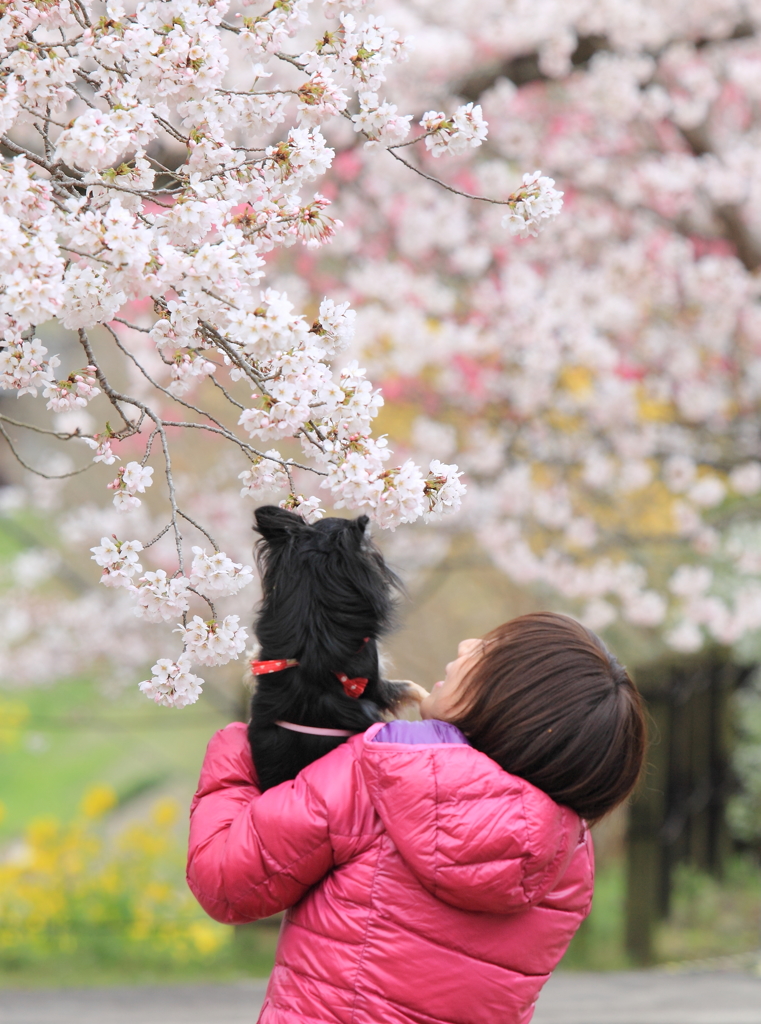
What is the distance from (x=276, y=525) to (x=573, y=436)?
3849 mm

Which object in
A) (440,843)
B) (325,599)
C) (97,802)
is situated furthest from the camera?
(97,802)

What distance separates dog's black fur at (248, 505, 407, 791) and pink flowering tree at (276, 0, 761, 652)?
10.9ft

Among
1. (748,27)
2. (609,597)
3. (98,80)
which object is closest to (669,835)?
(609,597)

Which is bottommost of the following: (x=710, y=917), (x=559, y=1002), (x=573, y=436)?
(x=559, y=1002)

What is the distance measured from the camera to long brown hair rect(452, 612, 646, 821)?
125 centimetres

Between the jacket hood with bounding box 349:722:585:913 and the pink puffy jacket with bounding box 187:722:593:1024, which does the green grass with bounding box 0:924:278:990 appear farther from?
the jacket hood with bounding box 349:722:585:913

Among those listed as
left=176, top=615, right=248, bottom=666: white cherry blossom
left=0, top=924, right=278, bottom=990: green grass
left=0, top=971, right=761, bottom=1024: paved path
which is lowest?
left=0, top=971, right=761, bottom=1024: paved path

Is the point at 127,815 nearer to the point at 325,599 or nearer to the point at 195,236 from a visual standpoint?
the point at 325,599

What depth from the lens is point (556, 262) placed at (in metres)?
5.43

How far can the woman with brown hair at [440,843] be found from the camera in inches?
46.9

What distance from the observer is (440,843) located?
3.87ft

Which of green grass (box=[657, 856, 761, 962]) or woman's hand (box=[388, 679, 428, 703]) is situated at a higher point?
woman's hand (box=[388, 679, 428, 703])

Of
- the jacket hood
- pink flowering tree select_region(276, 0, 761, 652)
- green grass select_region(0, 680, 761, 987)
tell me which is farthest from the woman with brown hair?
pink flowering tree select_region(276, 0, 761, 652)

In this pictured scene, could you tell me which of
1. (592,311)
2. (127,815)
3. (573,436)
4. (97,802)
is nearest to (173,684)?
(573,436)
